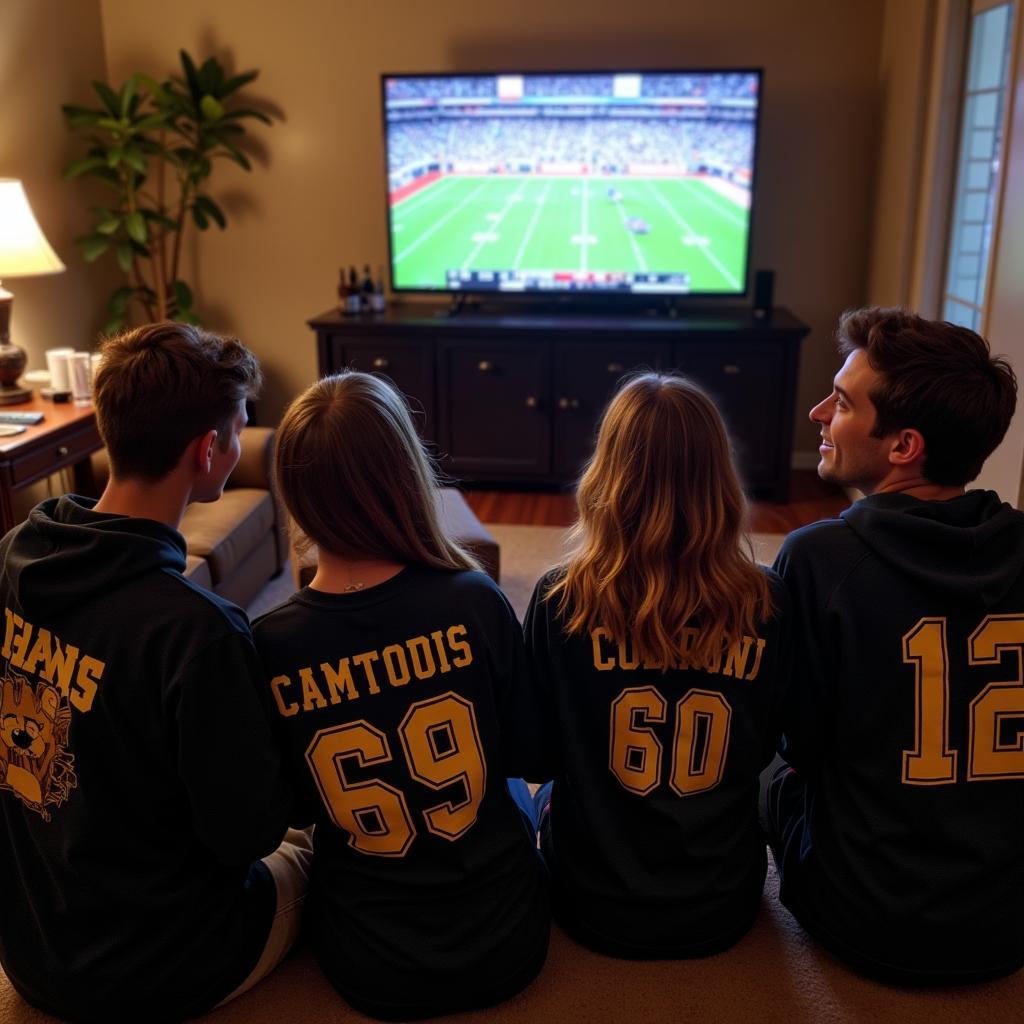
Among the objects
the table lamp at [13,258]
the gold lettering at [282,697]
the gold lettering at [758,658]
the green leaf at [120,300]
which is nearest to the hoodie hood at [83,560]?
the gold lettering at [282,697]

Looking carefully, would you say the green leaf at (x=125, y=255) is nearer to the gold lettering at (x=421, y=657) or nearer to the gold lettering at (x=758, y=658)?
the gold lettering at (x=421, y=657)

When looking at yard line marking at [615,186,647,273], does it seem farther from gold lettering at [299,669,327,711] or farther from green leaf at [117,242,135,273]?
gold lettering at [299,669,327,711]

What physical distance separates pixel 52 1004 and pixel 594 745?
0.86 meters

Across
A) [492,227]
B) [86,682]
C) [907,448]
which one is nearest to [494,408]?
[492,227]

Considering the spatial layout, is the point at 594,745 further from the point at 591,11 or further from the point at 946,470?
the point at 591,11

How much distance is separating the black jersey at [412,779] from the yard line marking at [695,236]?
3.45 meters

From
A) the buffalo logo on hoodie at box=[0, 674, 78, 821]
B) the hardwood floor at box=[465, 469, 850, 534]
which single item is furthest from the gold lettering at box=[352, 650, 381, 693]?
the hardwood floor at box=[465, 469, 850, 534]

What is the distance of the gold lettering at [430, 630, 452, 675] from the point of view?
1.47 metres

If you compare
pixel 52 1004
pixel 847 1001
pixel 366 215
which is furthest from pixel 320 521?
pixel 366 215

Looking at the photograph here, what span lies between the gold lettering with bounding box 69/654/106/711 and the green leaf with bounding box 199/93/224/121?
3747 mm

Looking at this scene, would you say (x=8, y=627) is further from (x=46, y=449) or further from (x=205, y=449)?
(x=46, y=449)

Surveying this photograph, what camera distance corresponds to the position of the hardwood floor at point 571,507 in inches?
172

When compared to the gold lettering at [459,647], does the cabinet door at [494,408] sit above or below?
below

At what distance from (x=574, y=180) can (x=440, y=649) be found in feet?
11.8
